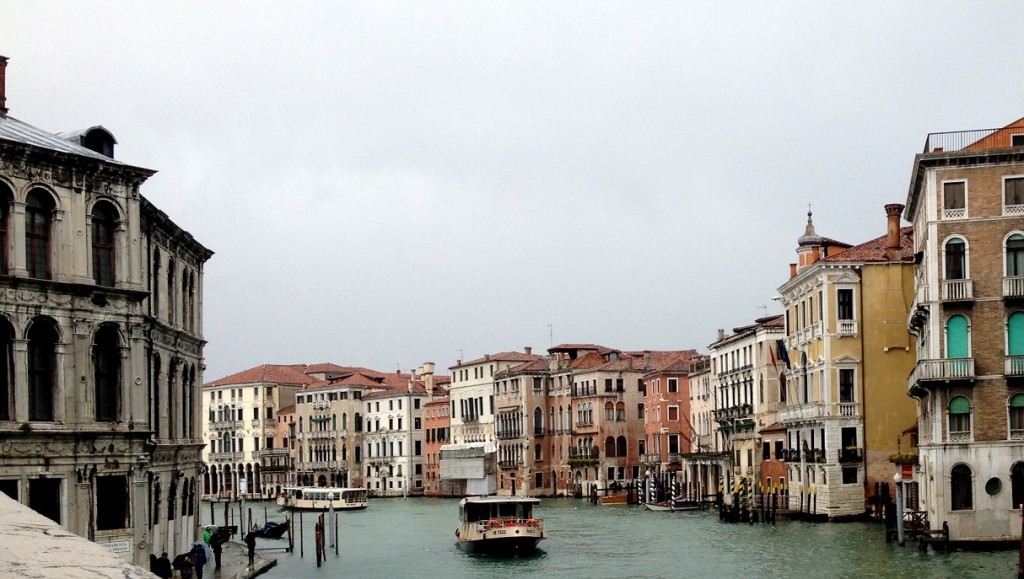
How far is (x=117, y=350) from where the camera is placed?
74.9ft

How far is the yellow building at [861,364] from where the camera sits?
4612 cm

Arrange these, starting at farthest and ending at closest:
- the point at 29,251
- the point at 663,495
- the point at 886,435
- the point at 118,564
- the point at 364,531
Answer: the point at 663,495 → the point at 364,531 → the point at 886,435 → the point at 29,251 → the point at 118,564

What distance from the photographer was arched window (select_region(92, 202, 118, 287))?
2267cm

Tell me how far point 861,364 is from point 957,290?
14529 millimetres

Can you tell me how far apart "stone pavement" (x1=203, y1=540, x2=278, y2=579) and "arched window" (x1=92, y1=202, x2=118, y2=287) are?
28.5ft

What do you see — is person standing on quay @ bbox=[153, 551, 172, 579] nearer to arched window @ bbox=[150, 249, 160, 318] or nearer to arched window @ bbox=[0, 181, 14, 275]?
arched window @ bbox=[150, 249, 160, 318]

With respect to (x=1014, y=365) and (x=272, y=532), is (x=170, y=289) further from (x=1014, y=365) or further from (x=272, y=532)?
(x=272, y=532)

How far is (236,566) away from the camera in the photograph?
3284 centimetres

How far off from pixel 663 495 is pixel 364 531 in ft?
68.5

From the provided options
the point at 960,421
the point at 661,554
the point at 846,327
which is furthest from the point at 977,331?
the point at 846,327

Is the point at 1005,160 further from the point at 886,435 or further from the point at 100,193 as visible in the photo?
the point at 100,193

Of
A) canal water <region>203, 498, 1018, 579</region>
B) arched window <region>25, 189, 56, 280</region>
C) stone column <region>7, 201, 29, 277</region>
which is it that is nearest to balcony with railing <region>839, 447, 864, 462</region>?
canal water <region>203, 498, 1018, 579</region>

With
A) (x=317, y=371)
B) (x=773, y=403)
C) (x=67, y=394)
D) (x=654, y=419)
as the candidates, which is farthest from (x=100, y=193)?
(x=317, y=371)

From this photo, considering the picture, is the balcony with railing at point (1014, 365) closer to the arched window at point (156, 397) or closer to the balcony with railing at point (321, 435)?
the arched window at point (156, 397)
